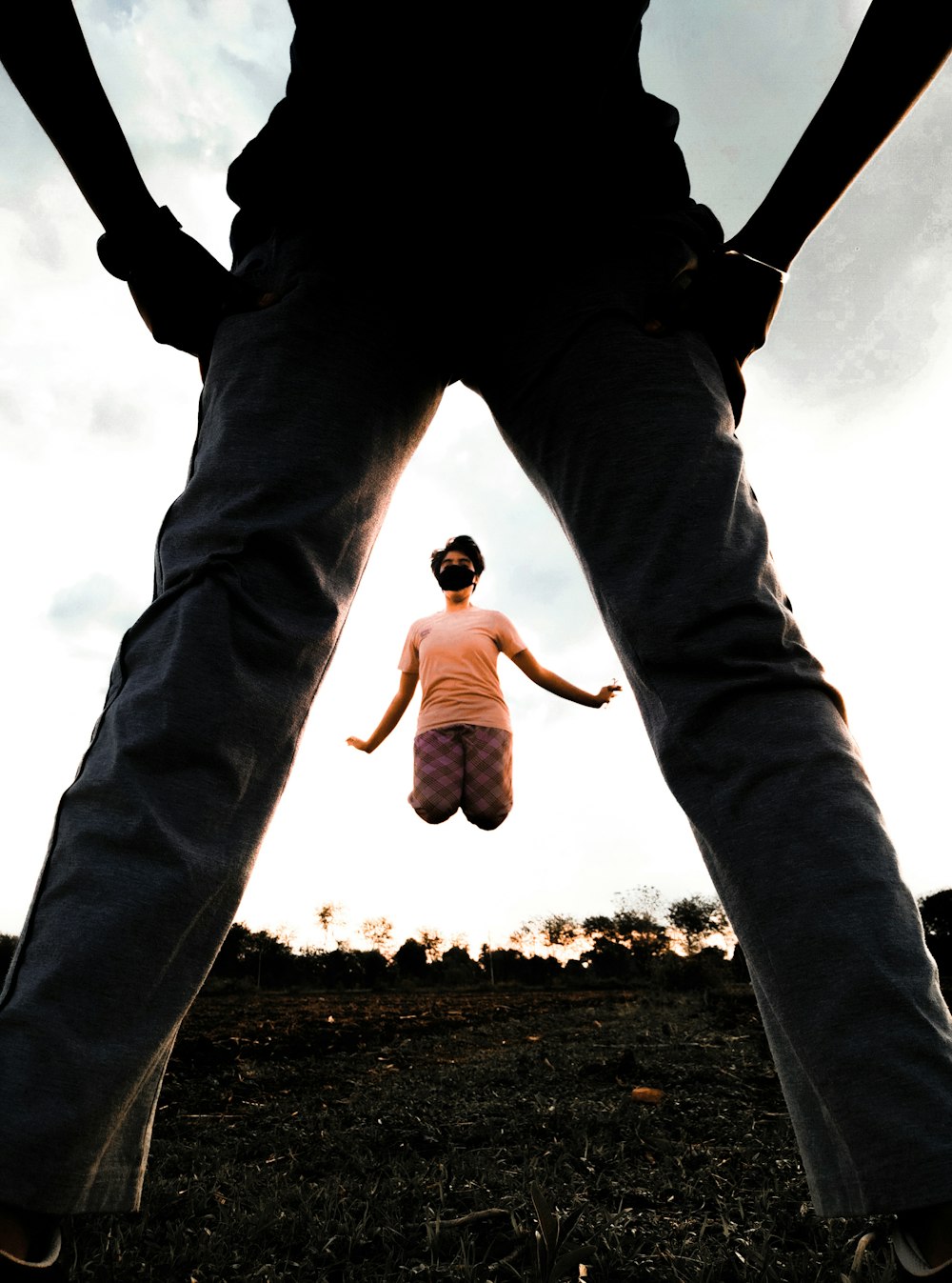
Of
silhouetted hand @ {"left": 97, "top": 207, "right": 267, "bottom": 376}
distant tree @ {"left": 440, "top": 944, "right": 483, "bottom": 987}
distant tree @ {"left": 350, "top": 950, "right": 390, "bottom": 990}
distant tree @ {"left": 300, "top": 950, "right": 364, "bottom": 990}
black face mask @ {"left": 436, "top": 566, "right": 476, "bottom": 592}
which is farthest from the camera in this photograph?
distant tree @ {"left": 440, "top": 944, "right": 483, "bottom": 987}

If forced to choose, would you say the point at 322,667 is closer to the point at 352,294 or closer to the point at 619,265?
the point at 352,294

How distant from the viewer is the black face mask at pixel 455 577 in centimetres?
538

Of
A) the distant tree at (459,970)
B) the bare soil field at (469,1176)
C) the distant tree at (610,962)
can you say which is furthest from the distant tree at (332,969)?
the bare soil field at (469,1176)

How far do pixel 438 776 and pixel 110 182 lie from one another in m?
4.02

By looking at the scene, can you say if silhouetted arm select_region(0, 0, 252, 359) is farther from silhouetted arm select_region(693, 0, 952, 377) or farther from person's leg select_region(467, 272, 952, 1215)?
silhouetted arm select_region(693, 0, 952, 377)

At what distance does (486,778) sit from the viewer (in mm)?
4719

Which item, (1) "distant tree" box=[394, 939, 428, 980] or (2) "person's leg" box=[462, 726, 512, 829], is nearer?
(2) "person's leg" box=[462, 726, 512, 829]

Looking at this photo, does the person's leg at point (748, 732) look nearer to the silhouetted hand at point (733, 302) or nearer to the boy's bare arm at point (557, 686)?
the silhouetted hand at point (733, 302)

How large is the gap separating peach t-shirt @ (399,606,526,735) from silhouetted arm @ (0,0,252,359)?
3.91 meters

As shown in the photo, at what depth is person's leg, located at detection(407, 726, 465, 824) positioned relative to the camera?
4.67 m

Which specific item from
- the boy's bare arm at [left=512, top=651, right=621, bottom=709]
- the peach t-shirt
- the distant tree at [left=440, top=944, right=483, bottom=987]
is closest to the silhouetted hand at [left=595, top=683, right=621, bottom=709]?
the boy's bare arm at [left=512, top=651, right=621, bottom=709]

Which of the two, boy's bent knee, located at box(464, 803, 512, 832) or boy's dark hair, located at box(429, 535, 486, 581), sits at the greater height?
boy's dark hair, located at box(429, 535, 486, 581)

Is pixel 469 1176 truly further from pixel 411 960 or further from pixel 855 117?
pixel 411 960

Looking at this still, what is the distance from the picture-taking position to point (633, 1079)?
109 inches
